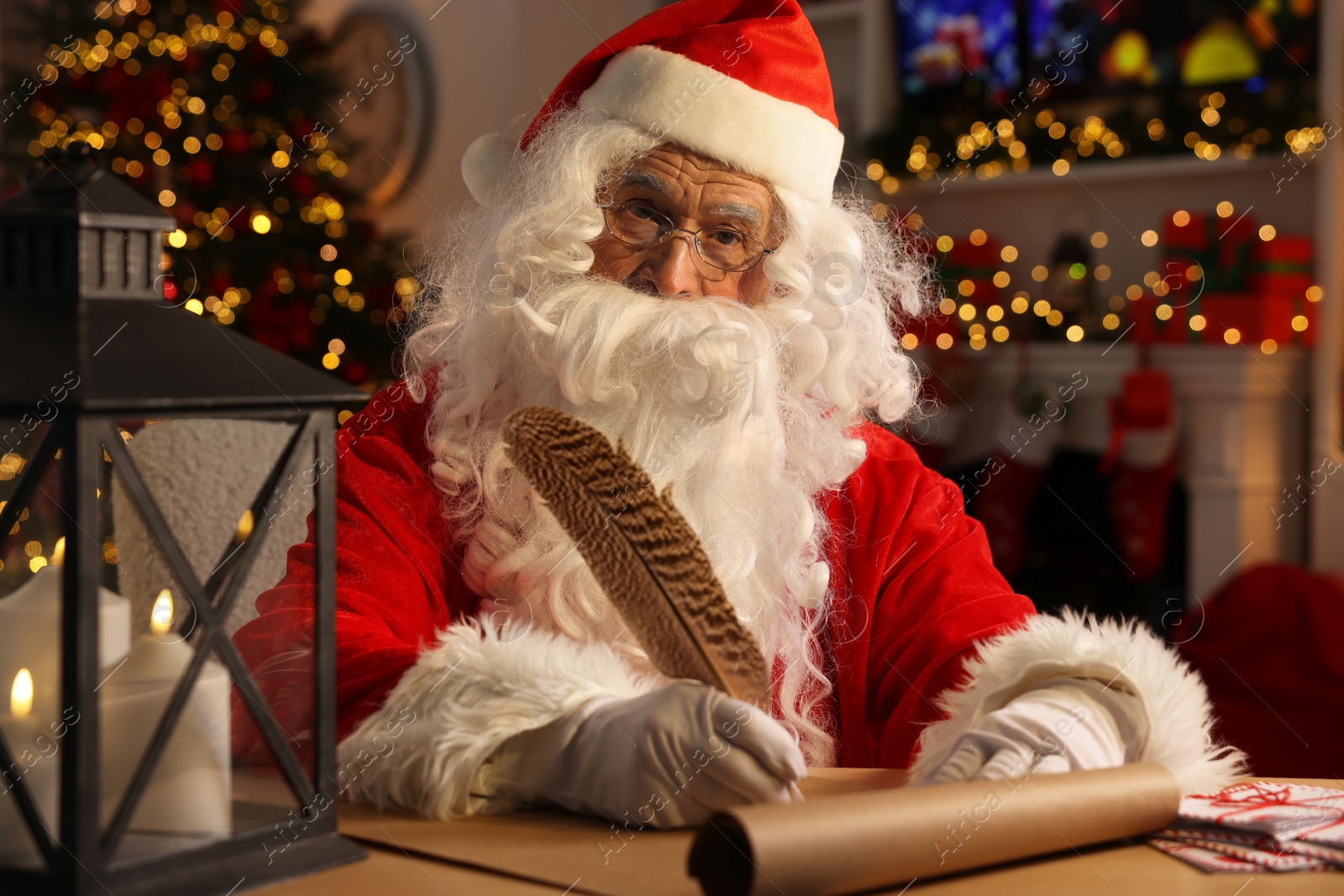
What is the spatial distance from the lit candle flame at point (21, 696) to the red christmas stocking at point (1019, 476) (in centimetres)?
370

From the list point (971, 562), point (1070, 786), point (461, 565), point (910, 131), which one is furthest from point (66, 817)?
point (910, 131)

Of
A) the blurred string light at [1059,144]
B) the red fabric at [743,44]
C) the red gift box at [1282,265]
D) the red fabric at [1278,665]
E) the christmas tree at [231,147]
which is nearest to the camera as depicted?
the red fabric at [743,44]

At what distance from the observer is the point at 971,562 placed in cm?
154

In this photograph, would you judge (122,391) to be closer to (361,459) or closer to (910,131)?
(361,459)

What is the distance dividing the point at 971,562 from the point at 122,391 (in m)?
1.11

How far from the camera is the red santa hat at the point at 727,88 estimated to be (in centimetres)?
164

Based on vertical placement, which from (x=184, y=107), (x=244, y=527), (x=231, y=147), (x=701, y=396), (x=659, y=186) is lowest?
(x=244, y=527)

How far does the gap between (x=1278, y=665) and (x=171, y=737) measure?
3203 millimetres

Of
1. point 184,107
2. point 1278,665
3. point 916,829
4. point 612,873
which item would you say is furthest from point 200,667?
point 184,107

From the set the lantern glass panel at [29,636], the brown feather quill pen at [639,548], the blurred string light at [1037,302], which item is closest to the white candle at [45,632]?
the lantern glass panel at [29,636]

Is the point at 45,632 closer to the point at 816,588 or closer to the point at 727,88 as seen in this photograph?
the point at 816,588

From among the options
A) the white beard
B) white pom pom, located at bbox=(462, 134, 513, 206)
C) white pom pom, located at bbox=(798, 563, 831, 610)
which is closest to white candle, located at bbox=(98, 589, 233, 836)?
the white beard

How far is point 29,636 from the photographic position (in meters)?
0.68

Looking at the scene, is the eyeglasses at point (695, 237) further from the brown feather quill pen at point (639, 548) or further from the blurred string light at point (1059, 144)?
the blurred string light at point (1059, 144)
